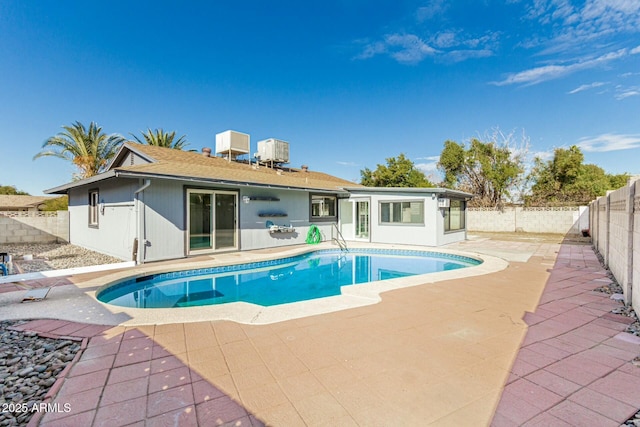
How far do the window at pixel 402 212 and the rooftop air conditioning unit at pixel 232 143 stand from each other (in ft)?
25.3

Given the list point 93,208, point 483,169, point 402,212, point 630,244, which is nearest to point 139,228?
point 93,208

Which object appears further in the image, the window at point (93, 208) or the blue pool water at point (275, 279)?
the window at point (93, 208)

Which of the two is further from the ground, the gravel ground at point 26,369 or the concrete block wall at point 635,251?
the concrete block wall at point 635,251

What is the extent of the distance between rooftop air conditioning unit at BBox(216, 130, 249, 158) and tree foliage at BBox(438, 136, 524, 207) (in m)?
14.9

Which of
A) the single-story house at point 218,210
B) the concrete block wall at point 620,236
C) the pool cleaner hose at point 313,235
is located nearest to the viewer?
the concrete block wall at point 620,236

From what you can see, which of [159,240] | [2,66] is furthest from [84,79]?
[159,240]

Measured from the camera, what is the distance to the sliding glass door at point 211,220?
9.36 metres

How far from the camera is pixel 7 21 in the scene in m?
9.80

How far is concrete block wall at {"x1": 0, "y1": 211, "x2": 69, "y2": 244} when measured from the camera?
1231cm

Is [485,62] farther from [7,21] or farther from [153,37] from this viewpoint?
[7,21]

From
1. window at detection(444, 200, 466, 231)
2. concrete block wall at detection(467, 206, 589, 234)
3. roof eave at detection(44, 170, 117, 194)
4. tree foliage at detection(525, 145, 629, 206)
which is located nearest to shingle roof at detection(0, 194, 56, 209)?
roof eave at detection(44, 170, 117, 194)

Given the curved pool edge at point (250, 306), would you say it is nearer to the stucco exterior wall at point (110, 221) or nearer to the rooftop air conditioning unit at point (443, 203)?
the stucco exterior wall at point (110, 221)

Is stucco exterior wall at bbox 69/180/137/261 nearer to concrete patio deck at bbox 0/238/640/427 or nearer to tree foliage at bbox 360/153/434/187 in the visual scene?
concrete patio deck at bbox 0/238/640/427

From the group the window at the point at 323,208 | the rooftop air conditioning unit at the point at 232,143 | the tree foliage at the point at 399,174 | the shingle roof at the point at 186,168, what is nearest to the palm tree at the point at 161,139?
the rooftop air conditioning unit at the point at 232,143
